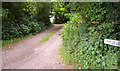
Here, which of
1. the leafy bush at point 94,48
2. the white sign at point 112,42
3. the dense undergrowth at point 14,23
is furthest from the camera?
the dense undergrowth at point 14,23

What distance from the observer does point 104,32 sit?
3.40m

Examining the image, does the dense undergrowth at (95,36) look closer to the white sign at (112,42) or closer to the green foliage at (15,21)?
the white sign at (112,42)

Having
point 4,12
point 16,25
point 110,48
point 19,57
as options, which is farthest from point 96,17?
point 16,25

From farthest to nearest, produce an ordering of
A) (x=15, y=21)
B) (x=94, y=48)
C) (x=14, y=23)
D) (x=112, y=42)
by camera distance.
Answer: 1. (x=15, y=21)
2. (x=14, y=23)
3. (x=94, y=48)
4. (x=112, y=42)

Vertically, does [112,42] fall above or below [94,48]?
above

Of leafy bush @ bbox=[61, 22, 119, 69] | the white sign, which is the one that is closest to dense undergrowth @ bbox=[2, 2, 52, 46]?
leafy bush @ bbox=[61, 22, 119, 69]

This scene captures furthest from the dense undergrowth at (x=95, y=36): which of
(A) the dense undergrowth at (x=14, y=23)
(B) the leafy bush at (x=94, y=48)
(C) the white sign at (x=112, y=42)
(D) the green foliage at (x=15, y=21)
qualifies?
(D) the green foliage at (x=15, y=21)

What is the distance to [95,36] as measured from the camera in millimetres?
3549

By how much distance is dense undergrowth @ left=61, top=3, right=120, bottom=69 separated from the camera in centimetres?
315

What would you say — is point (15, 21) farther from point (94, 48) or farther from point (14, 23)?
point (94, 48)

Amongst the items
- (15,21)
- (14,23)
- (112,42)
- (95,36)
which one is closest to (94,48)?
(95,36)

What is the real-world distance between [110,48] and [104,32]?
57 centimetres

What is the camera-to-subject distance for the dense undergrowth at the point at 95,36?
10.3 feet

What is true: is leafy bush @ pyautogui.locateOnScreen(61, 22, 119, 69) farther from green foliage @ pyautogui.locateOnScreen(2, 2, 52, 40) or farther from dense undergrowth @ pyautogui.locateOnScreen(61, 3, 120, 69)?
green foliage @ pyautogui.locateOnScreen(2, 2, 52, 40)
